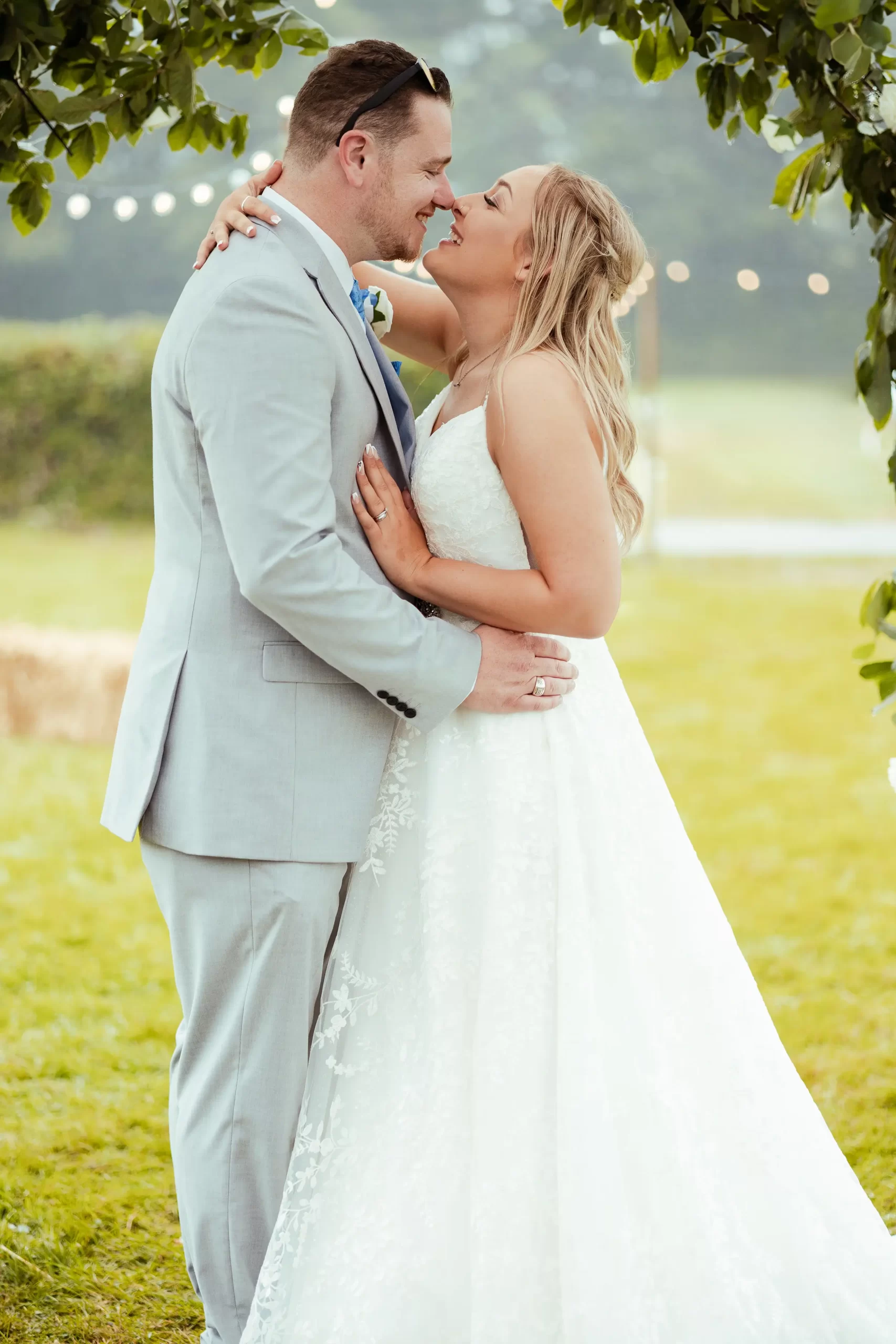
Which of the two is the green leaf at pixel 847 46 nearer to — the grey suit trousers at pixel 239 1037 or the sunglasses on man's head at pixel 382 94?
the sunglasses on man's head at pixel 382 94

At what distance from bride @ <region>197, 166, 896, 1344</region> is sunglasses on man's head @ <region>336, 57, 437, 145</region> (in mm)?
193

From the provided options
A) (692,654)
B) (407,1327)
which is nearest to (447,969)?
(407,1327)

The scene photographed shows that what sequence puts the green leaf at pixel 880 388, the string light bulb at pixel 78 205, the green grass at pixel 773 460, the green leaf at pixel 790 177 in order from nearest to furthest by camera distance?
the green leaf at pixel 880 388 → the green leaf at pixel 790 177 → the string light bulb at pixel 78 205 → the green grass at pixel 773 460

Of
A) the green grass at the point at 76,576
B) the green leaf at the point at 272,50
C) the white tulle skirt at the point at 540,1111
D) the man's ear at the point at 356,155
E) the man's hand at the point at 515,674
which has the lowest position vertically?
the green grass at the point at 76,576

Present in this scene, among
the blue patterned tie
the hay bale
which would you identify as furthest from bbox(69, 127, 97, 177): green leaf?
the hay bale

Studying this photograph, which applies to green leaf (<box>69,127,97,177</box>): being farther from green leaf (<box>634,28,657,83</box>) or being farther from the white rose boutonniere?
green leaf (<box>634,28,657,83</box>)

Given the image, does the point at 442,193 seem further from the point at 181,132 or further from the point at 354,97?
the point at 181,132

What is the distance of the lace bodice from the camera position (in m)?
2.18

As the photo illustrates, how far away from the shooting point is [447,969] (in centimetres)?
214

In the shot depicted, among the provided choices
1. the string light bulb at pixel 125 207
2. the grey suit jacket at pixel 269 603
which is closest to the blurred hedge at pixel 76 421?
the string light bulb at pixel 125 207

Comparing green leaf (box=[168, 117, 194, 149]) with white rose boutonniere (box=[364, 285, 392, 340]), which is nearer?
white rose boutonniere (box=[364, 285, 392, 340])

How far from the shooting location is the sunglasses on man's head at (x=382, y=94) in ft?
6.86

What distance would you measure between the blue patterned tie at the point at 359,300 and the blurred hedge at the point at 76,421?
40.6 ft

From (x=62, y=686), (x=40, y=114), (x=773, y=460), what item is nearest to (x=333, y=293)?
(x=40, y=114)
